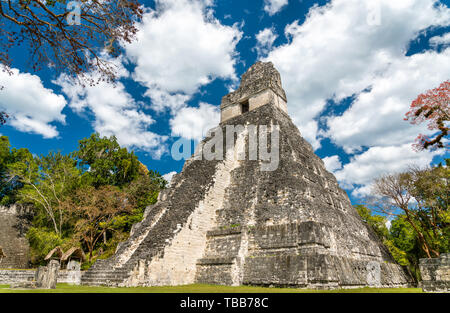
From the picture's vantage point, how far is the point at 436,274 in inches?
250

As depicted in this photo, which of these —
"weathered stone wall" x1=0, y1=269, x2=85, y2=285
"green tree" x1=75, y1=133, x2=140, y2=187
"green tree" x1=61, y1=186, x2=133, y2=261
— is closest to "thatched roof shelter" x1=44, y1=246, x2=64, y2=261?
"weathered stone wall" x1=0, y1=269, x2=85, y2=285

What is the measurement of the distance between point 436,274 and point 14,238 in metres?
24.9

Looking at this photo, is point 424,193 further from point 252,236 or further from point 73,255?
point 73,255

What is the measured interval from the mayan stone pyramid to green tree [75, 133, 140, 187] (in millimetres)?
12409

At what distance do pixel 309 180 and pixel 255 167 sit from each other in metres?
2.37

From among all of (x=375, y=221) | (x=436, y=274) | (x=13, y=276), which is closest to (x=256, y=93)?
(x=436, y=274)

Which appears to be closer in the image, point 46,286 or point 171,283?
point 46,286

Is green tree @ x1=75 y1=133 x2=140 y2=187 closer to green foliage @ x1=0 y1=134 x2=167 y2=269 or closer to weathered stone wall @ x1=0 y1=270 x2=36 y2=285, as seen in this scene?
green foliage @ x1=0 y1=134 x2=167 y2=269

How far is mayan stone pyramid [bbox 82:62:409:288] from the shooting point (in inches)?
330

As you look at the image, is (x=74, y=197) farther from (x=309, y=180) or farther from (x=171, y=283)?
(x=309, y=180)

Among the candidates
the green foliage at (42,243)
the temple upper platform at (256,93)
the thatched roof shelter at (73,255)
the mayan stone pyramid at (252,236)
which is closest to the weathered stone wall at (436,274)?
the mayan stone pyramid at (252,236)

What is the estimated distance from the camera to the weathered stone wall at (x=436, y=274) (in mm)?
6098
